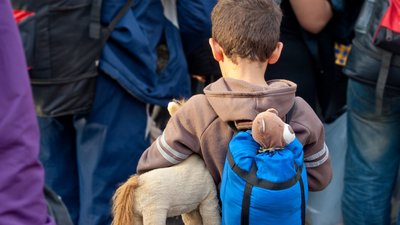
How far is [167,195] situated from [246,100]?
1.01 feet

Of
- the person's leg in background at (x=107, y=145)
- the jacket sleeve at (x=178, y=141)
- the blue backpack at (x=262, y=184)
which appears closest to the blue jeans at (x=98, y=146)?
the person's leg in background at (x=107, y=145)

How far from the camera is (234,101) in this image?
1763mm

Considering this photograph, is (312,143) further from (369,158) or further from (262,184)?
(369,158)

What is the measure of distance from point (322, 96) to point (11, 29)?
2099mm

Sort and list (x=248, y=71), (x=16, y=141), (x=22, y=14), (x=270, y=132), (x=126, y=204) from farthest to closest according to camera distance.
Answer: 1. (x=22, y=14)
2. (x=248, y=71)
3. (x=126, y=204)
4. (x=270, y=132)
5. (x=16, y=141)

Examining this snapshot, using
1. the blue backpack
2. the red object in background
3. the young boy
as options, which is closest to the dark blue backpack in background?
the blue backpack

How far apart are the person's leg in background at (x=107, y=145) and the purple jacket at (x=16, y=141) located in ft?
5.27

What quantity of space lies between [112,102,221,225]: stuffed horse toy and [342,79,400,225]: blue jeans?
1361 mm

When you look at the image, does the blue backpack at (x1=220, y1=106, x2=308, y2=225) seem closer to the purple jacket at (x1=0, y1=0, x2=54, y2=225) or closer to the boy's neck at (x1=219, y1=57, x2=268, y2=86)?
the boy's neck at (x1=219, y1=57, x2=268, y2=86)

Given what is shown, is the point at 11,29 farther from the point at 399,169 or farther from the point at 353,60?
the point at 399,169

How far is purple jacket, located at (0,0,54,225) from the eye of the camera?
4.16 ft

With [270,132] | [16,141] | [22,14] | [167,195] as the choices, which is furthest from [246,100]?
[22,14]

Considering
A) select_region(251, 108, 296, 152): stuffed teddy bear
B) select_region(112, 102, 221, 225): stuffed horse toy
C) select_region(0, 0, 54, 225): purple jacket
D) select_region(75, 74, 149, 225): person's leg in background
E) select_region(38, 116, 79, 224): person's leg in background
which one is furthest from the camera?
select_region(38, 116, 79, 224): person's leg in background

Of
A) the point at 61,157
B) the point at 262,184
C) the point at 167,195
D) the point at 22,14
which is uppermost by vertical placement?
the point at 262,184
